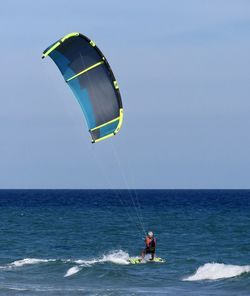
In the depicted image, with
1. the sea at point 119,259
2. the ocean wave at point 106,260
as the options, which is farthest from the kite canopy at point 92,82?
the ocean wave at point 106,260

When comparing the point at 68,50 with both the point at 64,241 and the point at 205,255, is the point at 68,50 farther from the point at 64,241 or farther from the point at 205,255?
the point at 64,241

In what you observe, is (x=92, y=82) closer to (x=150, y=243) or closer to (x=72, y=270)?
(x=72, y=270)

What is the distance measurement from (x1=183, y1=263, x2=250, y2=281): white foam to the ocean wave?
3.13 m

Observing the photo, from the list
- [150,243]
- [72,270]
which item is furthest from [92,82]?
[150,243]

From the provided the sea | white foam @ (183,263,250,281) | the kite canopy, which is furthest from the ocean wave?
the kite canopy

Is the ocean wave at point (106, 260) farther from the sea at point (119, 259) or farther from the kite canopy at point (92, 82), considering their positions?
the kite canopy at point (92, 82)

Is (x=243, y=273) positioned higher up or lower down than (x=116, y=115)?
lower down

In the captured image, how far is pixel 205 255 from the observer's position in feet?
121

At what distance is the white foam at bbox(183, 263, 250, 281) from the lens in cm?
2931

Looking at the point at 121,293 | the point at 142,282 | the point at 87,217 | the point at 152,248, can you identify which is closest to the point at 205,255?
the point at 152,248

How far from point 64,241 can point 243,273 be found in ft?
53.3

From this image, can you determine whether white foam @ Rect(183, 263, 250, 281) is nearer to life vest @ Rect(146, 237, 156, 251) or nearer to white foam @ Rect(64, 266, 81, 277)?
life vest @ Rect(146, 237, 156, 251)

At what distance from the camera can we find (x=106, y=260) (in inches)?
1331

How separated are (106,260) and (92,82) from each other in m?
10.6
